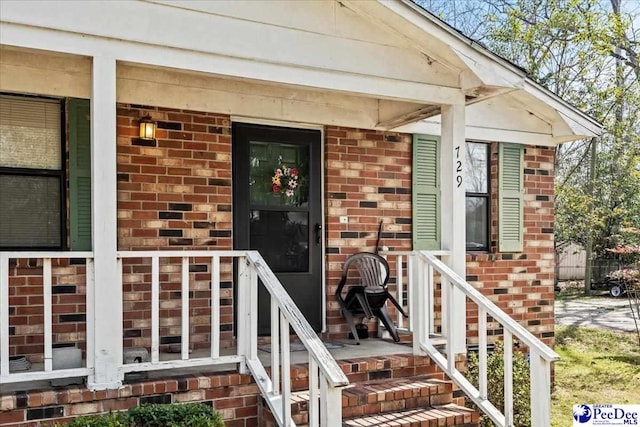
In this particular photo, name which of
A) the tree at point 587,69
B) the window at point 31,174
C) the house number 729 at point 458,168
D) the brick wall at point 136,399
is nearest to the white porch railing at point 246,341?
the brick wall at point 136,399

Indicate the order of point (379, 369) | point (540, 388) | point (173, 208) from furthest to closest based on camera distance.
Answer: point (173, 208)
point (379, 369)
point (540, 388)

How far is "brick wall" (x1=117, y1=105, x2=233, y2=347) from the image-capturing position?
5.01 metres

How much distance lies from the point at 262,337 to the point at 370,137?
2.24 meters

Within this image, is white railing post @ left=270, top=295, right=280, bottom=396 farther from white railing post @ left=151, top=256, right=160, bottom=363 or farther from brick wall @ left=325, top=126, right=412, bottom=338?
brick wall @ left=325, top=126, right=412, bottom=338

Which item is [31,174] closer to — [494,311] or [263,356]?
[263,356]

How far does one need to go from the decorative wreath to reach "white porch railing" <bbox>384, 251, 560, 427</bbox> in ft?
4.36

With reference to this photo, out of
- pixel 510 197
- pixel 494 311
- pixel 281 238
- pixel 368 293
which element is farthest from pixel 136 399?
pixel 510 197

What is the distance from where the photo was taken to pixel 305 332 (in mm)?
3729

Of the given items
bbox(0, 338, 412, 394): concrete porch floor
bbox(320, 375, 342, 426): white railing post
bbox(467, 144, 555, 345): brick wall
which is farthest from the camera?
bbox(467, 144, 555, 345): brick wall

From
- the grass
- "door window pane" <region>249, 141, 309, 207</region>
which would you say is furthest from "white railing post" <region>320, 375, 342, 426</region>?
the grass

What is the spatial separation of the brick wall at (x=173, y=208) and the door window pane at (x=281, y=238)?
13.4 inches

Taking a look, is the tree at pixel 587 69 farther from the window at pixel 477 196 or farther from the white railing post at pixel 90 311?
the white railing post at pixel 90 311

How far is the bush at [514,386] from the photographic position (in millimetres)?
5129

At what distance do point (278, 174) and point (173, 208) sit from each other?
3.49 feet
